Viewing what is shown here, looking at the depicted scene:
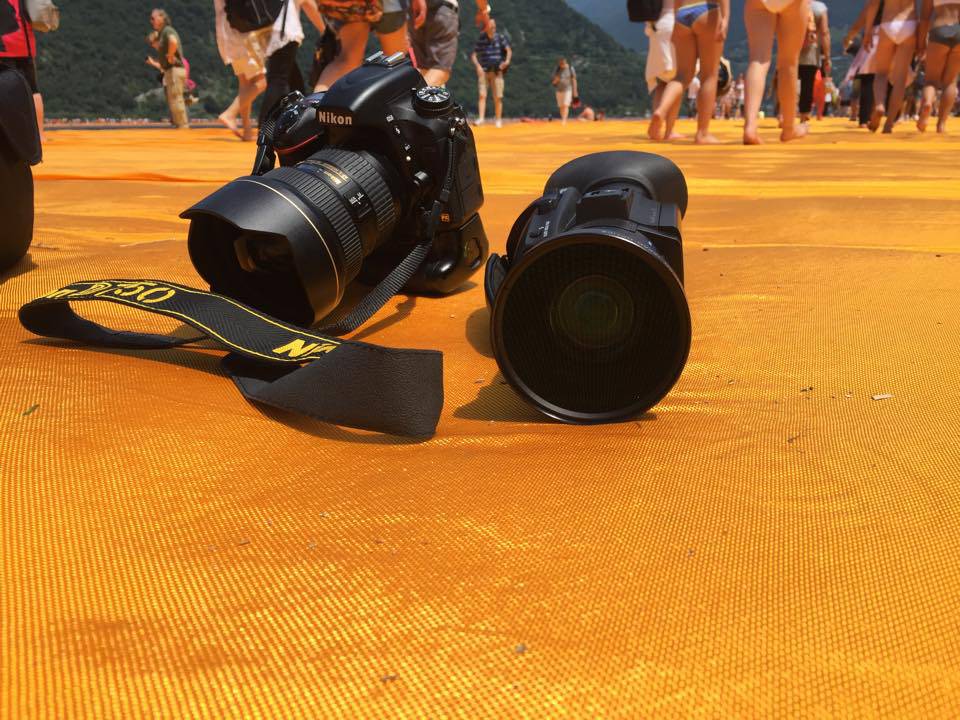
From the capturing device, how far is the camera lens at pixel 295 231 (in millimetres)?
1215

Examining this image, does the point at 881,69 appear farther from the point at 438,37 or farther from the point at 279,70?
the point at 279,70

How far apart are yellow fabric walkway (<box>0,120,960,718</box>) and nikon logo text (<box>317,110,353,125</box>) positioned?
0.46 metres

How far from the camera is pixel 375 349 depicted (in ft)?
3.15

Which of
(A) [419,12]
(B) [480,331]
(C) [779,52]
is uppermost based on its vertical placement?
(A) [419,12]

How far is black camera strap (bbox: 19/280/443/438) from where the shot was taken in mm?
954

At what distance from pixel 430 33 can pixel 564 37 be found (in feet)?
107

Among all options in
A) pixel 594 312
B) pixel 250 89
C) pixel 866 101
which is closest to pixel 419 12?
pixel 250 89

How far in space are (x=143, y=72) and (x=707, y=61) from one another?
788 inches

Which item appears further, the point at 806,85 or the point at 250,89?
the point at 806,85

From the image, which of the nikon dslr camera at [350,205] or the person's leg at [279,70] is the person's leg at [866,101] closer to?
the person's leg at [279,70]

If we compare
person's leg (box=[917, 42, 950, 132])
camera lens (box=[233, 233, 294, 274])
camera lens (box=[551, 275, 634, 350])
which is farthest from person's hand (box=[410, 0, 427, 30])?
camera lens (box=[551, 275, 634, 350])

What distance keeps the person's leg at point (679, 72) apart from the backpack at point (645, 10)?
8.7 inches

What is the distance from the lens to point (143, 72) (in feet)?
71.0

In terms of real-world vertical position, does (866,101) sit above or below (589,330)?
above
